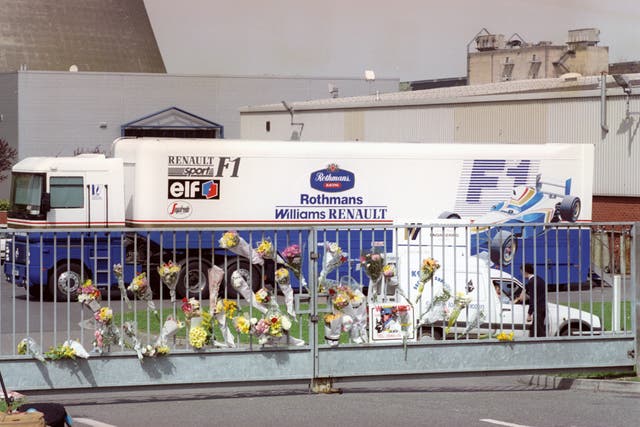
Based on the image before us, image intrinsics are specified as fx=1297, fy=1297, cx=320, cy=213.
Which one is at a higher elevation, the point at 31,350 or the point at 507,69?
the point at 507,69

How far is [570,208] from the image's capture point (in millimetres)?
31750

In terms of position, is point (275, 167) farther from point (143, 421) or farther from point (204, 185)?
point (143, 421)

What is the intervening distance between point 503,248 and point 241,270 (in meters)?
2.90

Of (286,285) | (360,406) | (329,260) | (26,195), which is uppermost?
(26,195)

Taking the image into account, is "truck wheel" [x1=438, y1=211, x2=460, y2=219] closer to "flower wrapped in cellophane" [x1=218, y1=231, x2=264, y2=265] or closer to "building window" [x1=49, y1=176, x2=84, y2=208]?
"building window" [x1=49, y1=176, x2=84, y2=208]

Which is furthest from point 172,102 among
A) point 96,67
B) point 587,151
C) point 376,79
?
point 587,151

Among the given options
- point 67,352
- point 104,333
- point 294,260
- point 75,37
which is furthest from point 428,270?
point 75,37

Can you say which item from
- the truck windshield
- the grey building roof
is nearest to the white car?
the truck windshield

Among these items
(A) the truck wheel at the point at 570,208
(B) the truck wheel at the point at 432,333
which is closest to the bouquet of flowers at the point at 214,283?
(B) the truck wheel at the point at 432,333

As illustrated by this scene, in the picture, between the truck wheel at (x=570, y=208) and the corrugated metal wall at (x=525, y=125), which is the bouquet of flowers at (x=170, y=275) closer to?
the truck wheel at (x=570, y=208)

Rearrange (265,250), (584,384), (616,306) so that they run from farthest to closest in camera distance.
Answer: (616,306) < (584,384) < (265,250)

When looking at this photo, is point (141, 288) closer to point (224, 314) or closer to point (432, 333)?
point (224, 314)

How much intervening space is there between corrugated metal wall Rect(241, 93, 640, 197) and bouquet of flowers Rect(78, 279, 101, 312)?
84.9 feet

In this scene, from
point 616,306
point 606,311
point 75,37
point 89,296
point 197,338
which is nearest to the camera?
point 89,296
